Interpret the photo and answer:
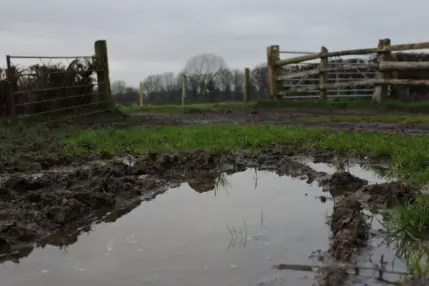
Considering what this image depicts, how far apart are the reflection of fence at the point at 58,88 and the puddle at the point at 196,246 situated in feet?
26.2

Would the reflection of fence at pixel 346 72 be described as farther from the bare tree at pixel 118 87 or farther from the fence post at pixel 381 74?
the bare tree at pixel 118 87

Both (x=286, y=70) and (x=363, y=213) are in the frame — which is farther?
(x=286, y=70)

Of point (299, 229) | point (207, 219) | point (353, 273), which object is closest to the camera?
point (353, 273)

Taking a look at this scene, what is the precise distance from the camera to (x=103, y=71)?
45.6 ft

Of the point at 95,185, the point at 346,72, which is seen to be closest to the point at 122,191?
the point at 95,185

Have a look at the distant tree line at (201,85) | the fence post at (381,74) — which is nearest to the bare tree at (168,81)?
the distant tree line at (201,85)

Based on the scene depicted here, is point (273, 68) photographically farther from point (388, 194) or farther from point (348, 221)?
point (348, 221)

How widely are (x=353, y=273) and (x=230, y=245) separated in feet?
2.93

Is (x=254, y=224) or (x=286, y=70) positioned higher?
(x=286, y=70)

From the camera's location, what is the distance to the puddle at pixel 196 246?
2.85 metres

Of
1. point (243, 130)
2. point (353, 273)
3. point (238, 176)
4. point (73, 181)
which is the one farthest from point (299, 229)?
point (243, 130)

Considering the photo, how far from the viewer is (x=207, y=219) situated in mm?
4012

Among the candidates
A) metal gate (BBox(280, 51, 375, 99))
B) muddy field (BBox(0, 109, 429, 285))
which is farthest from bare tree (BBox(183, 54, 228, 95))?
muddy field (BBox(0, 109, 429, 285))

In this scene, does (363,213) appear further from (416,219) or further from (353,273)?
(353,273)
